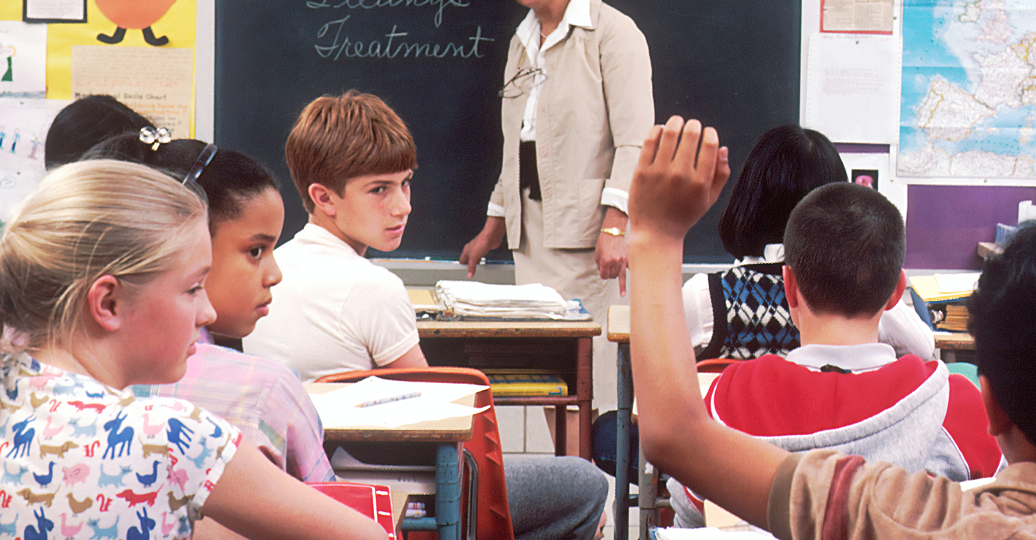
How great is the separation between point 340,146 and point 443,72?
1.66 meters

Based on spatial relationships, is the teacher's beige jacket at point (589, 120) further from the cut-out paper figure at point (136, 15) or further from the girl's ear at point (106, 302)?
the girl's ear at point (106, 302)

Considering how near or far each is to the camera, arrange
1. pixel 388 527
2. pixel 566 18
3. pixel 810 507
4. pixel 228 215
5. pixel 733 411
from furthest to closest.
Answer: pixel 566 18 < pixel 228 215 < pixel 733 411 < pixel 388 527 < pixel 810 507

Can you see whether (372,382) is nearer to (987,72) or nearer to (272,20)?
(272,20)

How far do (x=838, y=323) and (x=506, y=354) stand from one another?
1.32 m

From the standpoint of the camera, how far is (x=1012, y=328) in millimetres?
604

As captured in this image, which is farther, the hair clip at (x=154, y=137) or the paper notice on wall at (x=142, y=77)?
the paper notice on wall at (x=142, y=77)

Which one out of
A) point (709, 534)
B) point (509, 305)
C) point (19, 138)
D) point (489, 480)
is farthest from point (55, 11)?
point (709, 534)

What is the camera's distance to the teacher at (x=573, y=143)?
3.40m

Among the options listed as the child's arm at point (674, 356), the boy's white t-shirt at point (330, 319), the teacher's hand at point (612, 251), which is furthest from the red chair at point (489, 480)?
the teacher's hand at point (612, 251)

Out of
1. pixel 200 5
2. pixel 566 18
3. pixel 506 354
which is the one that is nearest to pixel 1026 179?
pixel 566 18

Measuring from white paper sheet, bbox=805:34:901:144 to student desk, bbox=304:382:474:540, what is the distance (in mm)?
2828

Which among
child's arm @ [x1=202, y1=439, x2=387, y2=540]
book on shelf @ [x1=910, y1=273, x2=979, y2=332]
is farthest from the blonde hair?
book on shelf @ [x1=910, y1=273, x2=979, y2=332]

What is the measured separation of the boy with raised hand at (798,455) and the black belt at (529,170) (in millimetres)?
2944

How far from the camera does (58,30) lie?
370 cm
